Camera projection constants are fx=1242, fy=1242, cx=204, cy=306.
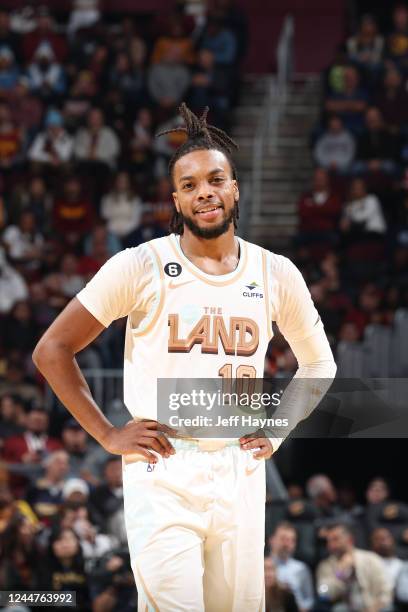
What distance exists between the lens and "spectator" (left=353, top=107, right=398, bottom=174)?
535 inches

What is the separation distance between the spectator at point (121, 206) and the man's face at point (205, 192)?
9.28 meters

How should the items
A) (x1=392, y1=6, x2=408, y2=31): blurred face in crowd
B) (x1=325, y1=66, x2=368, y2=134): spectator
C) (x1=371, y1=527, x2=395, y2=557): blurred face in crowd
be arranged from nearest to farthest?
(x1=371, y1=527, x2=395, y2=557): blurred face in crowd
(x1=325, y1=66, x2=368, y2=134): spectator
(x1=392, y1=6, x2=408, y2=31): blurred face in crowd

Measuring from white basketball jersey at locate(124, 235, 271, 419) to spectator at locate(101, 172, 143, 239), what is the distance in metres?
9.35

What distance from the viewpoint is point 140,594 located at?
13.9ft

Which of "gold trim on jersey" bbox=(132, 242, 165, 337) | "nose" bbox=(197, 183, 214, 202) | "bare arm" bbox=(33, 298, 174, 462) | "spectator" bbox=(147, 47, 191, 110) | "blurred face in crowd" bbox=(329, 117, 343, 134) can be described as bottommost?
"bare arm" bbox=(33, 298, 174, 462)

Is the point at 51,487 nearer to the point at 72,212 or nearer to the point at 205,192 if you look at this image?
the point at 72,212

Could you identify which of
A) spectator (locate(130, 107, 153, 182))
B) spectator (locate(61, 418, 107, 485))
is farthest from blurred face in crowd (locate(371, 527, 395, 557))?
spectator (locate(130, 107, 153, 182))

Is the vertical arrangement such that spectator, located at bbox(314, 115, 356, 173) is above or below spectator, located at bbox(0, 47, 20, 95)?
below

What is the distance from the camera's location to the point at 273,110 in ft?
52.7

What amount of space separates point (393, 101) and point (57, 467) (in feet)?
20.9

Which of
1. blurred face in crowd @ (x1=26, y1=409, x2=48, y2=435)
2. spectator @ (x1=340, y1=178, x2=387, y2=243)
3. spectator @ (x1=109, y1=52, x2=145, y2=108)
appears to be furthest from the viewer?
spectator @ (x1=109, y1=52, x2=145, y2=108)

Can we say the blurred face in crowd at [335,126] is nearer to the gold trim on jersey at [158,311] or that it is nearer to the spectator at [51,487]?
the spectator at [51,487]

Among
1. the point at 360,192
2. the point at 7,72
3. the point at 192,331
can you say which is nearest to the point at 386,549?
the point at 360,192

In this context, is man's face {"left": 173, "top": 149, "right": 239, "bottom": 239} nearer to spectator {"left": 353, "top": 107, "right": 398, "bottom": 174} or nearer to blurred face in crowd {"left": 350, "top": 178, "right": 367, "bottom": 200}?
blurred face in crowd {"left": 350, "top": 178, "right": 367, "bottom": 200}
